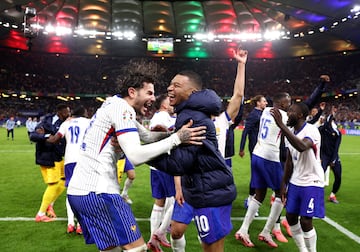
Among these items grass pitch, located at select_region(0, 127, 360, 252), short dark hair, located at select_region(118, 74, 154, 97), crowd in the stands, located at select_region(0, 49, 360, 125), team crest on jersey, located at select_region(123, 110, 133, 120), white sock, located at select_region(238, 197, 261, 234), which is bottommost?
grass pitch, located at select_region(0, 127, 360, 252)

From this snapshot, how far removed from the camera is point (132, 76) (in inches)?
126

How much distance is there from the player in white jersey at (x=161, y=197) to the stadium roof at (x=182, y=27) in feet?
119

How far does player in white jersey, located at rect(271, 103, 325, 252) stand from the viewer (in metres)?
4.19

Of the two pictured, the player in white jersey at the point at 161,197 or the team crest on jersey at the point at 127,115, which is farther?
the player in white jersey at the point at 161,197

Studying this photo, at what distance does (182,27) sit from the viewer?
163 ft

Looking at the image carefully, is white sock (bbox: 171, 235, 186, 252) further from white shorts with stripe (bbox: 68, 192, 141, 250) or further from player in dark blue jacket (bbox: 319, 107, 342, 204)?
player in dark blue jacket (bbox: 319, 107, 342, 204)

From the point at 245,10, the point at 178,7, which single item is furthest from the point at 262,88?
the point at 178,7

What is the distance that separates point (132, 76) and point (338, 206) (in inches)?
255

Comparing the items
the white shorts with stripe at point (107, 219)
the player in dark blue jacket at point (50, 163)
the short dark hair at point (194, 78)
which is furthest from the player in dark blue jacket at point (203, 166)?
the player in dark blue jacket at point (50, 163)

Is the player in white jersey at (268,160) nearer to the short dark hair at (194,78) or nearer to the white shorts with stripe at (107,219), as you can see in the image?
the short dark hair at (194,78)

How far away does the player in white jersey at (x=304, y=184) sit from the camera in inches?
165

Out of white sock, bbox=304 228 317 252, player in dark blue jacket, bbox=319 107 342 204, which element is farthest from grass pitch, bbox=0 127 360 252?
white sock, bbox=304 228 317 252

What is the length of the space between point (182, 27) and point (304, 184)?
48.0 meters

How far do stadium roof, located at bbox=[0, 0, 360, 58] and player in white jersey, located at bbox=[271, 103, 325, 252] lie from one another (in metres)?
36.8
